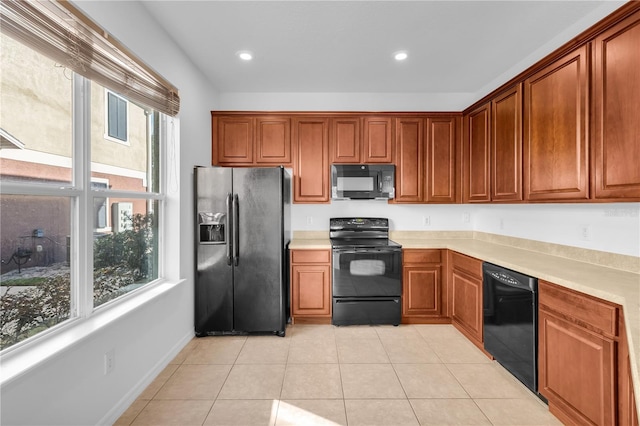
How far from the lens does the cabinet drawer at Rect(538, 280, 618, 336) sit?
1.45 m

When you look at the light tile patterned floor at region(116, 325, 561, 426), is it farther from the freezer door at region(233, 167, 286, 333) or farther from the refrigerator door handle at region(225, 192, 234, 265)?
the refrigerator door handle at region(225, 192, 234, 265)

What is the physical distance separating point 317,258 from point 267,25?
2.20 metres

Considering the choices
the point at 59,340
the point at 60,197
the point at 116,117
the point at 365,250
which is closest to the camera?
the point at 59,340

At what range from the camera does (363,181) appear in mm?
3459

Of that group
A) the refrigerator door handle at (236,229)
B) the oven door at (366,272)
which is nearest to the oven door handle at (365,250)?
the oven door at (366,272)

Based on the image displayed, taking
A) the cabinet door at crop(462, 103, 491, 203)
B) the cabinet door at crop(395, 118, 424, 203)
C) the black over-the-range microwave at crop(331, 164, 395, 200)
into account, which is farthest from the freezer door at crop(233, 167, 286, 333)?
the cabinet door at crop(462, 103, 491, 203)

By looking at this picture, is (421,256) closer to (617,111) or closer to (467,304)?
(467,304)

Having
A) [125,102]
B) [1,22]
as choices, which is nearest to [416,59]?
[125,102]

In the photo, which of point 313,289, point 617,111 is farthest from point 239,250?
point 617,111

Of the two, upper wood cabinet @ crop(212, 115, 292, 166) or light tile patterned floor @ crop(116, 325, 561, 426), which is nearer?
light tile patterned floor @ crop(116, 325, 561, 426)

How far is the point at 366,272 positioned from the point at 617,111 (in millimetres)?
2276

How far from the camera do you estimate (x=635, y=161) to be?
5.21 ft

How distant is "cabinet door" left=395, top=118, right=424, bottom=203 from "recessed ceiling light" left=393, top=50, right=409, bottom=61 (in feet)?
2.60

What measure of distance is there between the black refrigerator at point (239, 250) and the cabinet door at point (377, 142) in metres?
1.17
